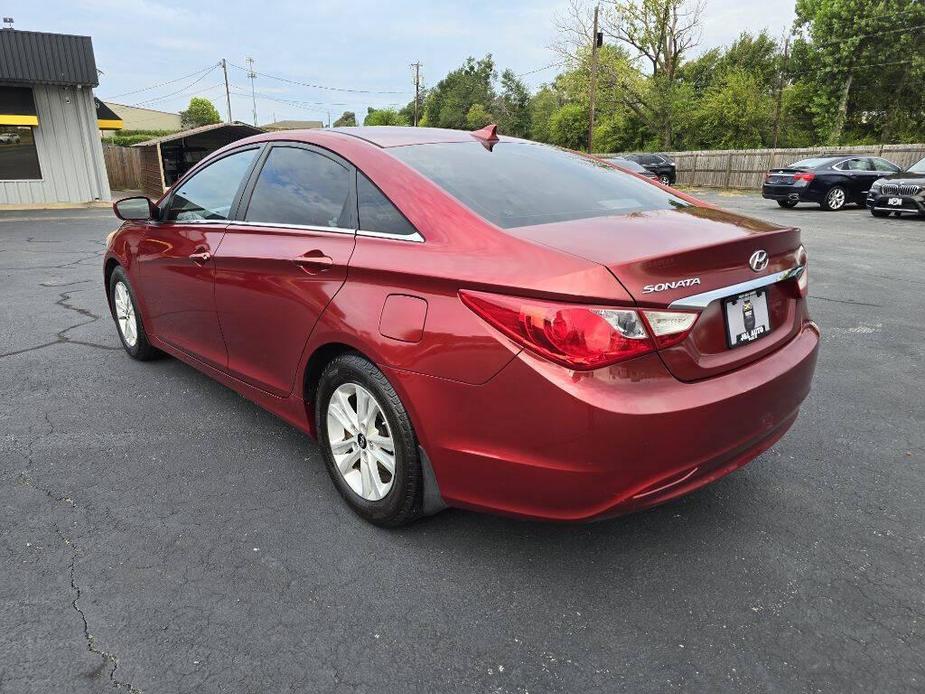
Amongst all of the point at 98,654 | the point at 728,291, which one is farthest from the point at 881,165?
the point at 98,654

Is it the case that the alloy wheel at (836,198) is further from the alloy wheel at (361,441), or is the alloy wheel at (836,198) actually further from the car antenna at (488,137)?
the alloy wheel at (361,441)

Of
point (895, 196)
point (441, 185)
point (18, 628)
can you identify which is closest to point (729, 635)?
point (441, 185)

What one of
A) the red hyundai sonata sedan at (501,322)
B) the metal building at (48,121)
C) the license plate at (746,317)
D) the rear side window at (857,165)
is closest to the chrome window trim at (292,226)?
the red hyundai sonata sedan at (501,322)

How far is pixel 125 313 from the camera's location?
15.9 ft

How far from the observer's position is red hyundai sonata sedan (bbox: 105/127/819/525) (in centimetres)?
197

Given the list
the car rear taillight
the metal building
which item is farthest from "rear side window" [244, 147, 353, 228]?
the metal building

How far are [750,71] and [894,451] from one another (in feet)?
166

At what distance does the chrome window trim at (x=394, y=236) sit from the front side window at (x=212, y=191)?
3.92 ft

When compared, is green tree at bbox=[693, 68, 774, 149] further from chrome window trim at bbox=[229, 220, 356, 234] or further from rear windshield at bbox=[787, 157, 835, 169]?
chrome window trim at bbox=[229, 220, 356, 234]

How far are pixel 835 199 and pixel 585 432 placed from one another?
754 inches

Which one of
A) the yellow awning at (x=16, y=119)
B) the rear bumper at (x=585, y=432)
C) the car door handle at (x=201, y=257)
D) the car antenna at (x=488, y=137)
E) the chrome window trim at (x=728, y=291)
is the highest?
the yellow awning at (x=16, y=119)

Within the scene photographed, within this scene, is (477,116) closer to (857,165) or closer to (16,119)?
(857,165)

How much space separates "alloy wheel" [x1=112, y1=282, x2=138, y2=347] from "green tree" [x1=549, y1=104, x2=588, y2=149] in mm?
46602

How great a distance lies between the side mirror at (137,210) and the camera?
161 inches
